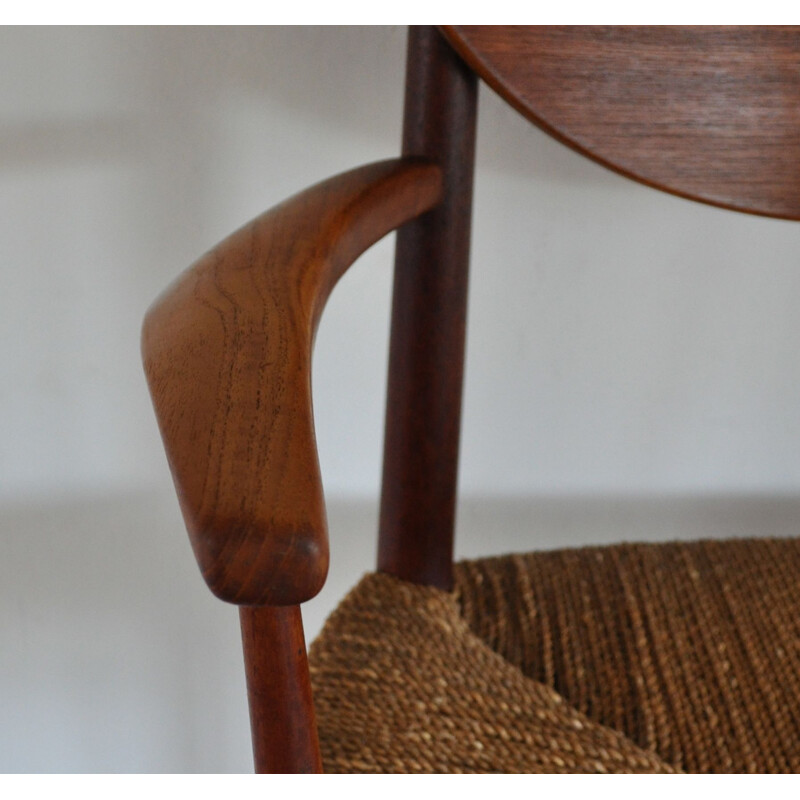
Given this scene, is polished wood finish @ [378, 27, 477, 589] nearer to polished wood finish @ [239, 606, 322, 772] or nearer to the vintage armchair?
the vintage armchair

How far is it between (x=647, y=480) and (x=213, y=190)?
1.16ft

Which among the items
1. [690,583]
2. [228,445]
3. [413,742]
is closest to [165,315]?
[228,445]

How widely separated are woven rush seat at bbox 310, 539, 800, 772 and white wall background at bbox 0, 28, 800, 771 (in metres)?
0.17

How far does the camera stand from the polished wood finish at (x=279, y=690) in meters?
0.22

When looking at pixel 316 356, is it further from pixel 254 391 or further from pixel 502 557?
pixel 254 391

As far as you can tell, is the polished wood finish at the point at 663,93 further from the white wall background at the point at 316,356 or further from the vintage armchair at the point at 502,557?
the white wall background at the point at 316,356

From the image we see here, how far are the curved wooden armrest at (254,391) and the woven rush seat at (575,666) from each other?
179 mm

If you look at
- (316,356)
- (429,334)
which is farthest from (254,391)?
(316,356)

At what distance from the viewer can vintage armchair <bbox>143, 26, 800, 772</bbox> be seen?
0.91 feet

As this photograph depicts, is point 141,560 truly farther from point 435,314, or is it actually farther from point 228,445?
point 228,445

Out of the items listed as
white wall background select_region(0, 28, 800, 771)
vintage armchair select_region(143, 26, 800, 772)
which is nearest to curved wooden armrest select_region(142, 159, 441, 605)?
vintage armchair select_region(143, 26, 800, 772)

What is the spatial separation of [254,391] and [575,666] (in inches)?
10.2

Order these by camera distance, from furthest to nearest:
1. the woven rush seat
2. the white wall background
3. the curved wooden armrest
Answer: the white wall background, the woven rush seat, the curved wooden armrest

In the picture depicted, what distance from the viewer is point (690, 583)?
46 cm
